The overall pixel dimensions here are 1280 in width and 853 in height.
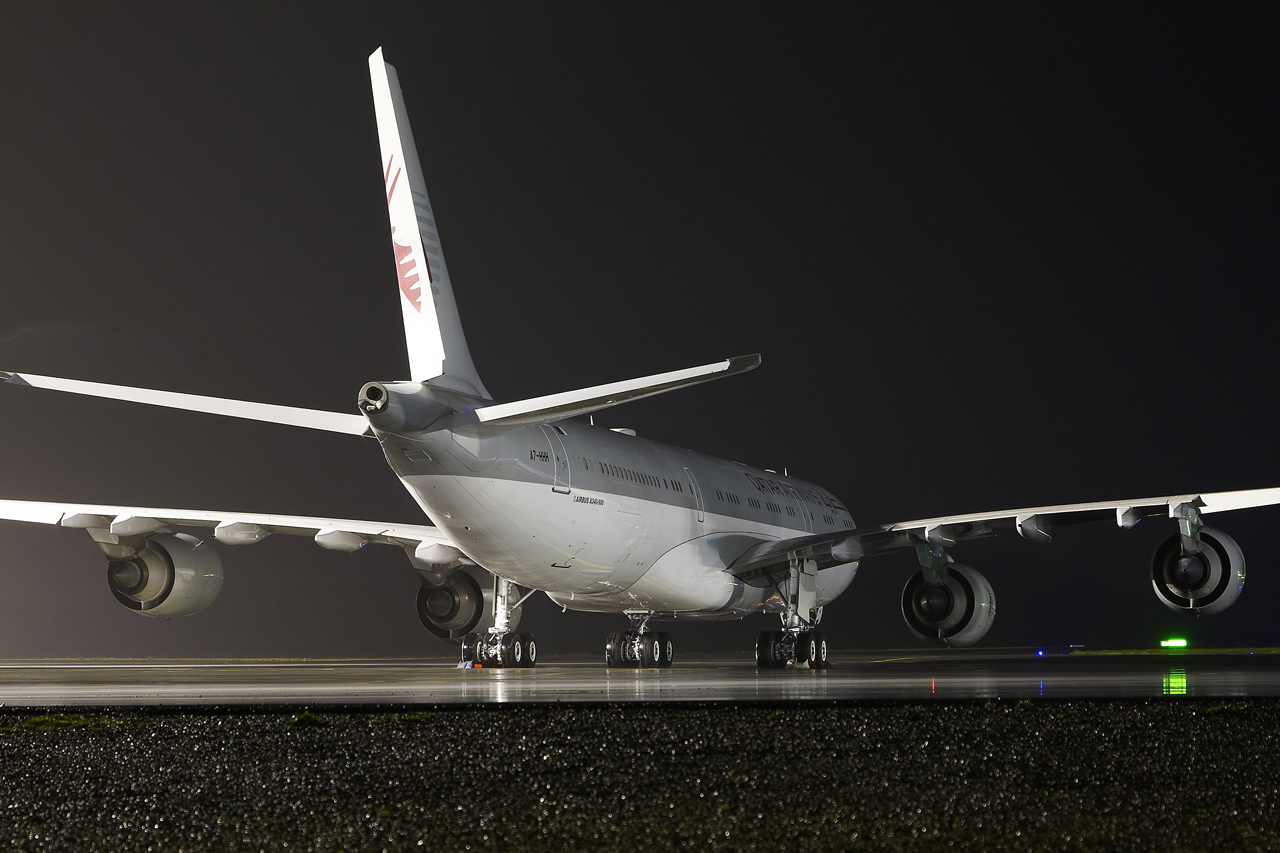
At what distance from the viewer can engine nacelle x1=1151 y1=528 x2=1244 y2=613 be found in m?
17.5

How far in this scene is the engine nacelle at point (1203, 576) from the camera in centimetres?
1747

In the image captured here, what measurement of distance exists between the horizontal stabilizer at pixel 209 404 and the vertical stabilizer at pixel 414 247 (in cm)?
176

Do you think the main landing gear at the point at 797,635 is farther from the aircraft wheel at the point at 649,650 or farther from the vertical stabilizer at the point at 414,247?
the vertical stabilizer at the point at 414,247

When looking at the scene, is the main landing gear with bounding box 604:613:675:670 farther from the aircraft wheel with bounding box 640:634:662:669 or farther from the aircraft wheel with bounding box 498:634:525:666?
the aircraft wheel with bounding box 498:634:525:666

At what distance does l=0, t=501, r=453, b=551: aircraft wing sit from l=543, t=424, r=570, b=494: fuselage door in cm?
290

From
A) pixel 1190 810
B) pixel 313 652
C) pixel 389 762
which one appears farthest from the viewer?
pixel 313 652

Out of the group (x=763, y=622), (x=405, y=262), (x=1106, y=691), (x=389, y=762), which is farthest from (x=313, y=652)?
(x=389, y=762)

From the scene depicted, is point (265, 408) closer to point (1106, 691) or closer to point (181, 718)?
point (181, 718)

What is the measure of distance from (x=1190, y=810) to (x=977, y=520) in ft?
51.9

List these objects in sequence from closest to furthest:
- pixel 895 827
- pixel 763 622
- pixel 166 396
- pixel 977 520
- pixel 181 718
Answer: pixel 895 827, pixel 181 718, pixel 166 396, pixel 977 520, pixel 763 622

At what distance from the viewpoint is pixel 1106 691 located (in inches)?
436

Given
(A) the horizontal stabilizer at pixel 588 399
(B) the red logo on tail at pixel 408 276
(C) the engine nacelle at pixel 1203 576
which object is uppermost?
(B) the red logo on tail at pixel 408 276

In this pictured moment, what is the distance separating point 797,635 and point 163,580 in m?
11.4

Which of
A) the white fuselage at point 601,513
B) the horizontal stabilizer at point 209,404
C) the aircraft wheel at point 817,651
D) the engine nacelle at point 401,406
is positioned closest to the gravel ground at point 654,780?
the horizontal stabilizer at point 209,404
